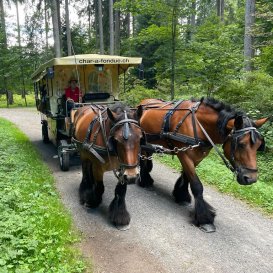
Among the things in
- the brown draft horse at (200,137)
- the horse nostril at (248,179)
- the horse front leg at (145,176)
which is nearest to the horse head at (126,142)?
the brown draft horse at (200,137)

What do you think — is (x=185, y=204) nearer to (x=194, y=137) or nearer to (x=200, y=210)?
(x=200, y=210)

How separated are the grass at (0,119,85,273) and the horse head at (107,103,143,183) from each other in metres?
1.23

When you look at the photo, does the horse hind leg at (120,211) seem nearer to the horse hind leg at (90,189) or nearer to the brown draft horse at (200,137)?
the horse hind leg at (90,189)

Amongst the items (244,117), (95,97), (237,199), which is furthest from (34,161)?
(244,117)

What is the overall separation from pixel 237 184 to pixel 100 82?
5088 mm

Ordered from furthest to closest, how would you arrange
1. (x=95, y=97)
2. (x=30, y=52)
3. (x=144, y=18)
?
(x=30, y=52) < (x=144, y=18) < (x=95, y=97)

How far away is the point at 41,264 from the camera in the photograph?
141 inches

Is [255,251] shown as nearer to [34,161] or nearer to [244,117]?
[244,117]

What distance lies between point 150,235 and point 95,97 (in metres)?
5.35

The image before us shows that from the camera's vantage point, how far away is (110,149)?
14.3 feet

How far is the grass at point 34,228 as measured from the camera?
11.7ft

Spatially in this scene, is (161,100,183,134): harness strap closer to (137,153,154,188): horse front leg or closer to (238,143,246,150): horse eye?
(137,153,154,188): horse front leg

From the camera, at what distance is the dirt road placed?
387 centimetres

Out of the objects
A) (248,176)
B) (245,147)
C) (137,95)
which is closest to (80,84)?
(245,147)
